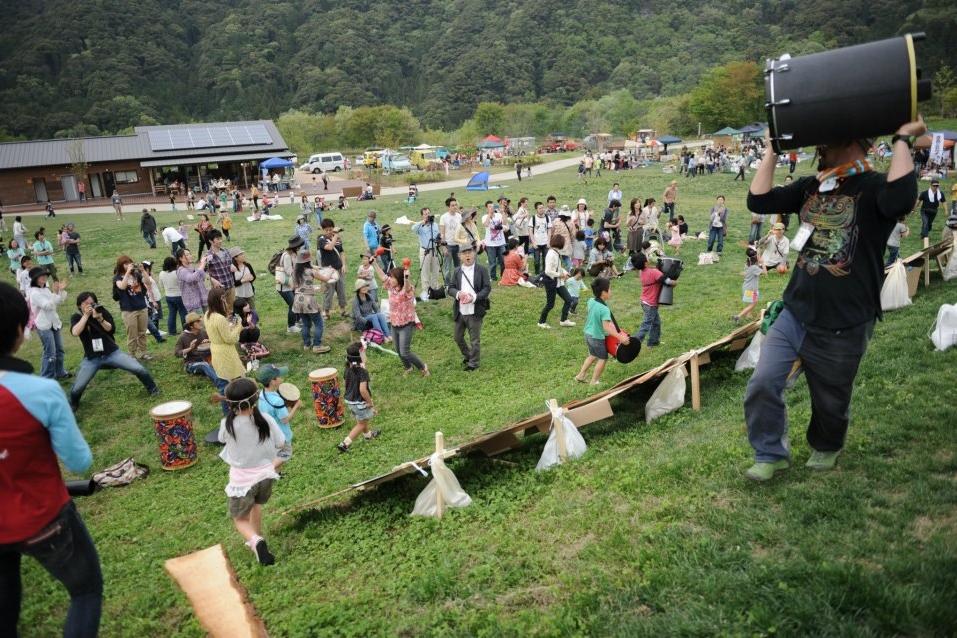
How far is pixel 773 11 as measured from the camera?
321ft

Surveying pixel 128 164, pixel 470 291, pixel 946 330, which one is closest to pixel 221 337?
pixel 470 291

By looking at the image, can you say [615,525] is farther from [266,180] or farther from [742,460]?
[266,180]

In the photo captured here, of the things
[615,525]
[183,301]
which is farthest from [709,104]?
[615,525]

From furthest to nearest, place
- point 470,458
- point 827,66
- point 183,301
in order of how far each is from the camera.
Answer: point 183,301 < point 470,458 < point 827,66

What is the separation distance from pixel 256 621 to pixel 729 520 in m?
3.17

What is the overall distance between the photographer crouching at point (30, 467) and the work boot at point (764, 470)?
414cm

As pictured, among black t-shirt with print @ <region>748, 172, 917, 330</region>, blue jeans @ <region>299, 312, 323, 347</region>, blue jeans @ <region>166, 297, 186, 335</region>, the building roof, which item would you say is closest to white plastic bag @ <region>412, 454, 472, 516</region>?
black t-shirt with print @ <region>748, 172, 917, 330</region>

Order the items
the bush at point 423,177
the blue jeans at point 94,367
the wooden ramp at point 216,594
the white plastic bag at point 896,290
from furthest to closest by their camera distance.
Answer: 1. the bush at point 423,177
2. the white plastic bag at point 896,290
3. the blue jeans at point 94,367
4. the wooden ramp at point 216,594

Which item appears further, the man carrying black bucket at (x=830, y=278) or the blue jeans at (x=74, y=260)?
the blue jeans at (x=74, y=260)

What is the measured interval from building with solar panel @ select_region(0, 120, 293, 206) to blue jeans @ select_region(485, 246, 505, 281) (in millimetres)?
33295

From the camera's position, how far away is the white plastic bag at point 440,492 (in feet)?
18.3

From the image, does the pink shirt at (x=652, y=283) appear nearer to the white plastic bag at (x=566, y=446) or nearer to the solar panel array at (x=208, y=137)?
the white plastic bag at (x=566, y=446)

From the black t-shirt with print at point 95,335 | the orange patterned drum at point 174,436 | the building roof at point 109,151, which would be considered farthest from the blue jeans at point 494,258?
the building roof at point 109,151

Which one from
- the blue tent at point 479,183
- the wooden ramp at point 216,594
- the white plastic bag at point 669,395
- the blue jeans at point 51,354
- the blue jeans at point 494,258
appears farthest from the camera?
the blue tent at point 479,183
